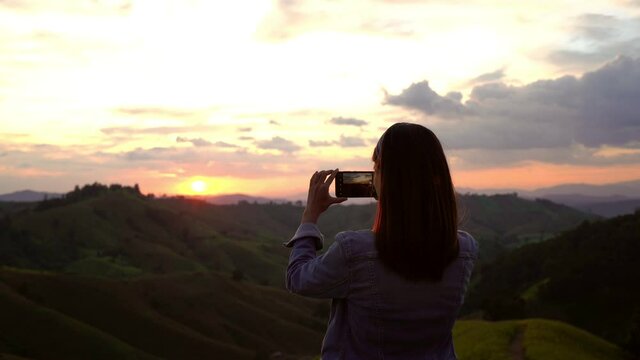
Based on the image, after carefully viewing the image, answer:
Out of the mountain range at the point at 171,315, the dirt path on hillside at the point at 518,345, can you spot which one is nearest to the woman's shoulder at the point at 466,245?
the mountain range at the point at 171,315

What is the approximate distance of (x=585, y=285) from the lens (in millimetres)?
92438

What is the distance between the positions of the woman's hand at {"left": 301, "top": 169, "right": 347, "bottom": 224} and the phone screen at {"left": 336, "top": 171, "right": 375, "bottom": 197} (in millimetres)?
119

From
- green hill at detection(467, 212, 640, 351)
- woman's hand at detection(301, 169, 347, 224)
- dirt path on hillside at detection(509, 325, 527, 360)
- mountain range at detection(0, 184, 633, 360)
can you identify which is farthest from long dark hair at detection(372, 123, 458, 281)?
green hill at detection(467, 212, 640, 351)

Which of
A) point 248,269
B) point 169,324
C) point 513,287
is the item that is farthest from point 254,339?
point 248,269

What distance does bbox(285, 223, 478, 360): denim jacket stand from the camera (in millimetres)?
3809

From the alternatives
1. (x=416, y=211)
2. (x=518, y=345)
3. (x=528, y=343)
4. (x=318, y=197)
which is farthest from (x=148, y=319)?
(x=416, y=211)

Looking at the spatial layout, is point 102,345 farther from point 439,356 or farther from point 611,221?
point 611,221

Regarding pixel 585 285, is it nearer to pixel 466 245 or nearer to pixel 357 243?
pixel 466 245

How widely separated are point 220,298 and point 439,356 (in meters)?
120

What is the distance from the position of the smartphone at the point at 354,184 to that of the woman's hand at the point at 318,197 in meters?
0.12

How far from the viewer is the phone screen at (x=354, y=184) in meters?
4.55

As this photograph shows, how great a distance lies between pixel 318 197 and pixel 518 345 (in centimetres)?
4551

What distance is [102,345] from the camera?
80.3 meters

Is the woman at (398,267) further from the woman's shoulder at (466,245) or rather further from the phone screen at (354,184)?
the phone screen at (354,184)
